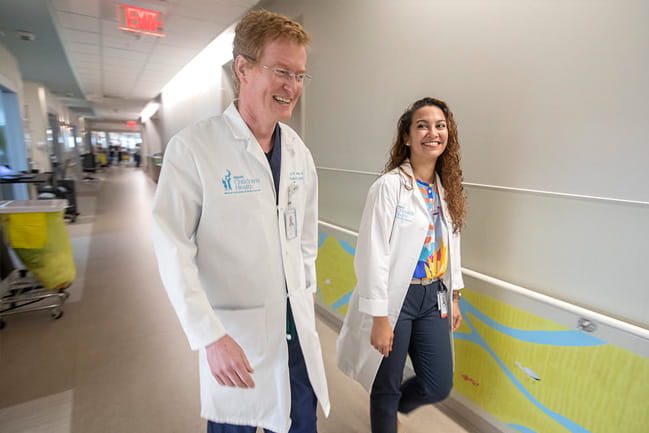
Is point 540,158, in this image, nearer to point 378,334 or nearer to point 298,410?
point 378,334

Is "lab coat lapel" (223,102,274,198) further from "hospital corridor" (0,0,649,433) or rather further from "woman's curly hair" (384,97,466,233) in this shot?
"woman's curly hair" (384,97,466,233)

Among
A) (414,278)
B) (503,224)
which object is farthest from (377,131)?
(414,278)

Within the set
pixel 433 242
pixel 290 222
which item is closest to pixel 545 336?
pixel 433 242

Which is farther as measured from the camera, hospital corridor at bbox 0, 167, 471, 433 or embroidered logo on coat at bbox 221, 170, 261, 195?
hospital corridor at bbox 0, 167, 471, 433

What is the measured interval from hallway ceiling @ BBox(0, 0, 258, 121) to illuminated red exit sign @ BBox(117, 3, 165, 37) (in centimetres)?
9

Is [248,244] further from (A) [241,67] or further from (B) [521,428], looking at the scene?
(B) [521,428]

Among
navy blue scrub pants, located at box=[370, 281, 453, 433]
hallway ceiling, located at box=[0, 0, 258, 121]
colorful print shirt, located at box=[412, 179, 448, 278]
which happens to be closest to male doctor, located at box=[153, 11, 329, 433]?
navy blue scrub pants, located at box=[370, 281, 453, 433]

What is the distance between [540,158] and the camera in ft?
5.18

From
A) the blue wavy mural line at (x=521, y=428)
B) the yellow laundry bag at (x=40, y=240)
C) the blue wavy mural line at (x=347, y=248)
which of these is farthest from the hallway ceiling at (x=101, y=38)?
the blue wavy mural line at (x=521, y=428)

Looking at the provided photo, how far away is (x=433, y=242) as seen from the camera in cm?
156

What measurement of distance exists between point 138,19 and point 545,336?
540 centimetres

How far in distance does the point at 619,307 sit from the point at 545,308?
0.85 ft

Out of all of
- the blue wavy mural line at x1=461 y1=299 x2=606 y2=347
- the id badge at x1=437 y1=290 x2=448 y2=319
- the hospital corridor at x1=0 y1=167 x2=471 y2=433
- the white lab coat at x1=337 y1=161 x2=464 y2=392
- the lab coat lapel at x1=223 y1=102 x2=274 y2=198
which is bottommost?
the hospital corridor at x1=0 y1=167 x2=471 y2=433

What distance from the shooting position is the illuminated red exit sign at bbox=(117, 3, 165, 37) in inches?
164
